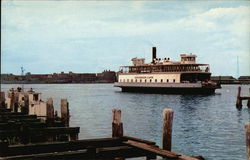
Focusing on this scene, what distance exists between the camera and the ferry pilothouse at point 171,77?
8262 centimetres

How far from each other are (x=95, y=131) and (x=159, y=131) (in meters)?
5.15

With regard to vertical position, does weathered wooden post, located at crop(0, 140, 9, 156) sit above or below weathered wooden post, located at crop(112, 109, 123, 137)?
below

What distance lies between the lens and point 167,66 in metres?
92.6

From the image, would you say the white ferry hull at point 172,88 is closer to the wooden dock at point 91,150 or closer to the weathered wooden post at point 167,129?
the weathered wooden post at point 167,129

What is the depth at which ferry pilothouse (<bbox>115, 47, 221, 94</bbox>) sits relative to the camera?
82625 mm

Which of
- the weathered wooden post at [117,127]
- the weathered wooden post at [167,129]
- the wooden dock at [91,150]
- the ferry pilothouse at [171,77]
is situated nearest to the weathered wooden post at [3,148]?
the wooden dock at [91,150]

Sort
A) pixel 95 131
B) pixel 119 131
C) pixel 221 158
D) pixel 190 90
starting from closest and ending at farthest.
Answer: pixel 119 131, pixel 221 158, pixel 95 131, pixel 190 90

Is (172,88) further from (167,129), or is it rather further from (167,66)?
(167,129)

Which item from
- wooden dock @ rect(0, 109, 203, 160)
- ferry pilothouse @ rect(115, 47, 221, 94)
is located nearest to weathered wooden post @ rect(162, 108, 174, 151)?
wooden dock @ rect(0, 109, 203, 160)

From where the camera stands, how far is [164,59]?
95188 millimetres

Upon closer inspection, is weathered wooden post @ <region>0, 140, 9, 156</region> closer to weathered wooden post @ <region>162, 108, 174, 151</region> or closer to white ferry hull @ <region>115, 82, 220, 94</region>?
weathered wooden post @ <region>162, 108, 174, 151</region>

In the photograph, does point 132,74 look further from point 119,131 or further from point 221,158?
point 119,131

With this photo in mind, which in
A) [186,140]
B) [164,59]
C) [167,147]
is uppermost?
[164,59]

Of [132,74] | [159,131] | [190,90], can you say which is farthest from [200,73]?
[159,131]
